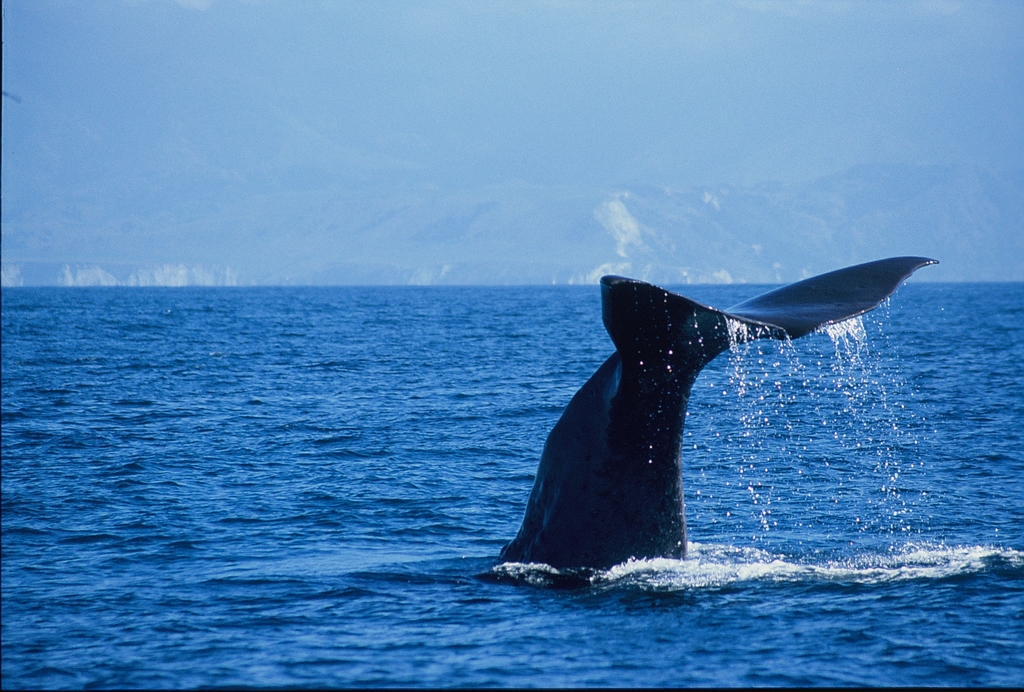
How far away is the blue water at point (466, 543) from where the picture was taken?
6.66 m

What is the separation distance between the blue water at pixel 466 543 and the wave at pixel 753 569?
3 cm

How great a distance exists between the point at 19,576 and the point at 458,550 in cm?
328

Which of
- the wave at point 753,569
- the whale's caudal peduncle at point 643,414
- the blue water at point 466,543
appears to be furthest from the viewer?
the wave at point 753,569

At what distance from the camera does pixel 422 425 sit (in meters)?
17.9

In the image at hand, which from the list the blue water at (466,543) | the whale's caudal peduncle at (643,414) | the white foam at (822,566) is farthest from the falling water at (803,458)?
the white foam at (822,566)

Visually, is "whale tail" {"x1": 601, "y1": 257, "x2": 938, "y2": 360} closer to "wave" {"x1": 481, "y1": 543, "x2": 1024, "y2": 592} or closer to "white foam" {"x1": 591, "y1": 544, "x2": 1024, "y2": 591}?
"wave" {"x1": 481, "y1": 543, "x2": 1024, "y2": 592}

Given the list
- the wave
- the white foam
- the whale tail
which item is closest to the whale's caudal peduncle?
the whale tail

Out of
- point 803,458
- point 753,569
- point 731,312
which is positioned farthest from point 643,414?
point 803,458

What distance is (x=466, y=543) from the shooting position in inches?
395

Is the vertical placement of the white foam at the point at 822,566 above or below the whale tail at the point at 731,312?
below

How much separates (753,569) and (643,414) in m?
2.49

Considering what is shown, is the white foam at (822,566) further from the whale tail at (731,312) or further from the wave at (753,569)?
the whale tail at (731,312)

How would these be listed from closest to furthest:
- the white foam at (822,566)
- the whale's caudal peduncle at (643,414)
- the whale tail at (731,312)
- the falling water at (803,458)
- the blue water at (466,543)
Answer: the whale tail at (731,312)
the whale's caudal peduncle at (643,414)
the blue water at (466,543)
the white foam at (822,566)
the falling water at (803,458)

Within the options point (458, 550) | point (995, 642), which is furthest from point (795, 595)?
point (458, 550)
